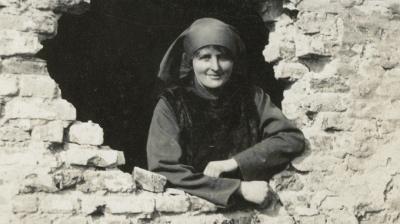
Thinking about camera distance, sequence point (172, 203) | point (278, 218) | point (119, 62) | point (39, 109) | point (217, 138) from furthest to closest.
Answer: point (119, 62) < point (217, 138) < point (278, 218) < point (172, 203) < point (39, 109)

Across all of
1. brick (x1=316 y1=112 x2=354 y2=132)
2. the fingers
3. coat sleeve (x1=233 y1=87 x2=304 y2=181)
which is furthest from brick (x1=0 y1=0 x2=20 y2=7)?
brick (x1=316 y1=112 x2=354 y2=132)

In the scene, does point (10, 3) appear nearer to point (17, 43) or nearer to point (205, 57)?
point (17, 43)

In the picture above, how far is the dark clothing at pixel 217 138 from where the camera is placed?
12.8ft

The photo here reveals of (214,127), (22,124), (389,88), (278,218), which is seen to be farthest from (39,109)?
(389,88)

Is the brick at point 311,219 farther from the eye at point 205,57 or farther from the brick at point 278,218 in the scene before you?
the eye at point 205,57

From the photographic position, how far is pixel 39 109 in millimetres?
3574

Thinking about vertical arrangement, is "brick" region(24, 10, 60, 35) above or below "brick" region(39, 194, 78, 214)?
above

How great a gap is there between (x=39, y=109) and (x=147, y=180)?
2.60 feet

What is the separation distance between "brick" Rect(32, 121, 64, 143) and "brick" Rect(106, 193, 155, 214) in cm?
48

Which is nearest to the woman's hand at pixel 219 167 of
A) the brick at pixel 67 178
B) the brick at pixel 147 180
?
the brick at pixel 147 180

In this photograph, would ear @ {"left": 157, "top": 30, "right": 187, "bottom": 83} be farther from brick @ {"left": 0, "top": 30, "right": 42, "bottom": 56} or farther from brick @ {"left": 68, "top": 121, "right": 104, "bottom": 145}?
brick @ {"left": 0, "top": 30, "right": 42, "bottom": 56}

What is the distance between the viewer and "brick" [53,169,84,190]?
3562mm

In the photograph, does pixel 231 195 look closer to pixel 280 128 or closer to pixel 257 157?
pixel 257 157

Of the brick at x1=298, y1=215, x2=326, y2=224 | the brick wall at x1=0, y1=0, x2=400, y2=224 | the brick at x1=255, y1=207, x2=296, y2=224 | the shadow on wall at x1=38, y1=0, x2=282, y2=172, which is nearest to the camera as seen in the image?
the brick wall at x1=0, y1=0, x2=400, y2=224
